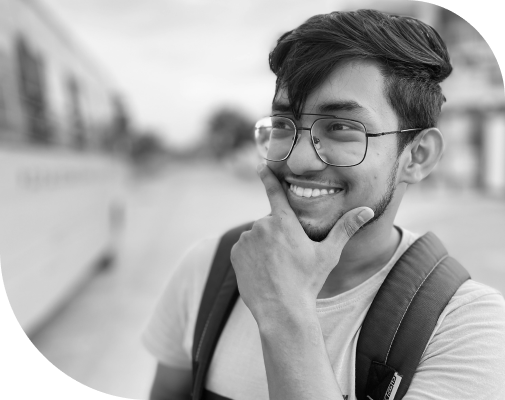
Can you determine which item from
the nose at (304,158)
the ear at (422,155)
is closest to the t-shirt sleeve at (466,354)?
the ear at (422,155)

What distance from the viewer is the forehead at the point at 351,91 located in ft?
4.88

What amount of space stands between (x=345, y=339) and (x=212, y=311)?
0.43m

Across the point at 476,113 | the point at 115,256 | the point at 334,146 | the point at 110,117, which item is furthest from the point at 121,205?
the point at 476,113

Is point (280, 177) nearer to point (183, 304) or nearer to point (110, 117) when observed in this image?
point (183, 304)

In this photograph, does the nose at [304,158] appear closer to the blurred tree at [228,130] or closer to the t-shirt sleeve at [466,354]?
the t-shirt sleeve at [466,354]

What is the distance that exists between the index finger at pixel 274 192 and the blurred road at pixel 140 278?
286 cm

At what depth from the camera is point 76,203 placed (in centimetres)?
588

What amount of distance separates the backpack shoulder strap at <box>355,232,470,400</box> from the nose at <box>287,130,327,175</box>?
403mm

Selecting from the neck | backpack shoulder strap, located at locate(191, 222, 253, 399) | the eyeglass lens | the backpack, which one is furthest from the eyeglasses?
backpack shoulder strap, located at locate(191, 222, 253, 399)

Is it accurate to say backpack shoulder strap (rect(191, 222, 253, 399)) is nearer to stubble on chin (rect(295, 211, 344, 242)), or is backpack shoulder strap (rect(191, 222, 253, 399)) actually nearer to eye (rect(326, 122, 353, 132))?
stubble on chin (rect(295, 211, 344, 242))

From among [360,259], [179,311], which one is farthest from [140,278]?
[360,259]

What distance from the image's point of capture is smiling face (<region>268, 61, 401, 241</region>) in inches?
58.6

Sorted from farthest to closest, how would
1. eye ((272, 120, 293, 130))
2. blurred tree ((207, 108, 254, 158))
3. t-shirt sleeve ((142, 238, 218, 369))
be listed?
blurred tree ((207, 108, 254, 158)) < t-shirt sleeve ((142, 238, 218, 369)) < eye ((272, 120, 293, 130))

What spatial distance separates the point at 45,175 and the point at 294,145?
3.93 metres
